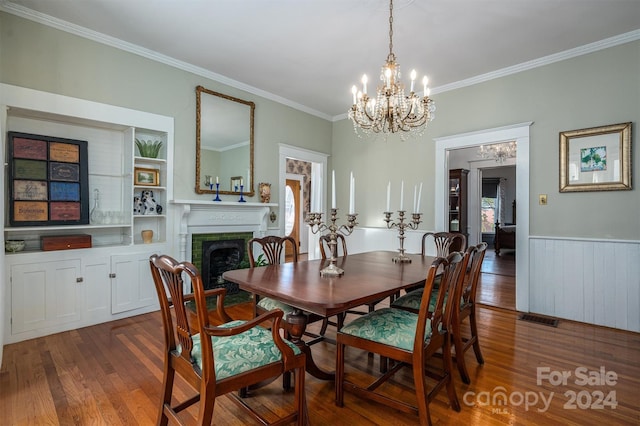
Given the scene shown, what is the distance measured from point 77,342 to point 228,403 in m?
1.74

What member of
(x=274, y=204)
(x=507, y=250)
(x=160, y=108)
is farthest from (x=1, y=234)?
(x=507, y=250)

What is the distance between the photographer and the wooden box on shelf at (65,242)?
9.50ft

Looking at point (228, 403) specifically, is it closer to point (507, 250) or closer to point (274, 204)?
point (274, 204)

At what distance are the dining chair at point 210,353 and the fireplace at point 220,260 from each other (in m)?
2.53

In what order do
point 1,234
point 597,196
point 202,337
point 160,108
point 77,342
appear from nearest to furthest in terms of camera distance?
1. point 202,337
2. point 1,234
3. point 77,342
4. point 597,196
5. point 160,108

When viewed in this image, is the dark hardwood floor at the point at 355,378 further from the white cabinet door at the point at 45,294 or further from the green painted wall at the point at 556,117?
the green painted wall at the point at 556,117

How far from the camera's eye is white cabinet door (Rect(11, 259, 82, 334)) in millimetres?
2736

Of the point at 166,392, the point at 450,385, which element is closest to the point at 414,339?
the point at 450,385

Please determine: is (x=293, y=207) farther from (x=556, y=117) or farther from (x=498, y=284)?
(x=556, y=117)

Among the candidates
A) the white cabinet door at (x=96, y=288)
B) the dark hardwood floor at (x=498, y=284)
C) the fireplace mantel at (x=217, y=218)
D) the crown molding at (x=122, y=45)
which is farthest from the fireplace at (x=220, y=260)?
the dark hardwood floor at (x=498, y=284)

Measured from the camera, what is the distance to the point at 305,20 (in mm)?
2863

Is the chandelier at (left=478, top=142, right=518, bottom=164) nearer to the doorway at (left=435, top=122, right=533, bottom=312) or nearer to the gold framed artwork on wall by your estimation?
the doorway at (left=435, top=122, right=533, bottom=312)

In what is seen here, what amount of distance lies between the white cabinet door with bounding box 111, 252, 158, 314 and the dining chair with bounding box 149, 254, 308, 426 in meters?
2.14

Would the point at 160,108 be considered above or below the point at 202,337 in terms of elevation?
above
